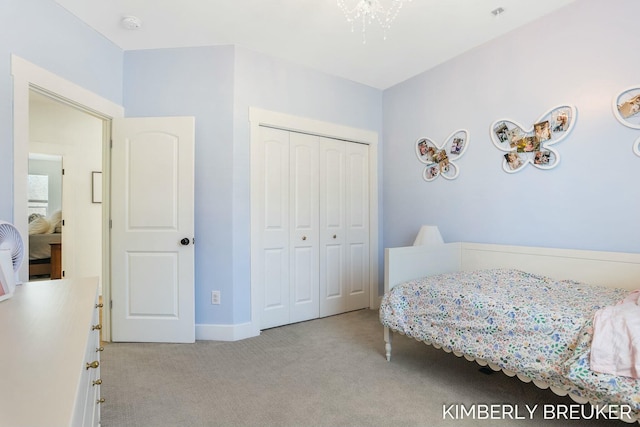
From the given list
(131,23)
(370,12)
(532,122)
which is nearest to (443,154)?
(532,122)

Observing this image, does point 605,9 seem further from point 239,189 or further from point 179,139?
point 179,139

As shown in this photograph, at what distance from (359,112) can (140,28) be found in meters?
2.17

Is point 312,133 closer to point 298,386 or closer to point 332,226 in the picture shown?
point 332,226

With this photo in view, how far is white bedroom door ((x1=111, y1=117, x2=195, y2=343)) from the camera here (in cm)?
280

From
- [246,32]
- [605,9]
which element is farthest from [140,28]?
[605,9]

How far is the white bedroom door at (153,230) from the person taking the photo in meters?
2.80

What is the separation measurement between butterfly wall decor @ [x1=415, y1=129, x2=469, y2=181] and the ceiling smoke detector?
2.65m

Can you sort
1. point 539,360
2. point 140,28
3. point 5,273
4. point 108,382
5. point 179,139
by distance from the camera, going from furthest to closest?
point 179,139, point 140,28, point 108,382, point 539,360, point 5,273

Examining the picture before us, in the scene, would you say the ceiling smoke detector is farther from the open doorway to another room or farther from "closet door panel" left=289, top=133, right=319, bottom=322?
the open doorway to another room

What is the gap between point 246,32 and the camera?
8.91ft

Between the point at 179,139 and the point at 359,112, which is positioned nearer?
the point at 179,139

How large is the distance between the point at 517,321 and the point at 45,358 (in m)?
1.86

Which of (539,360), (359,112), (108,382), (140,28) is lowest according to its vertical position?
(108,382)

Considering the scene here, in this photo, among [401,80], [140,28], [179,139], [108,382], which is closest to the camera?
[108,382]
